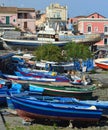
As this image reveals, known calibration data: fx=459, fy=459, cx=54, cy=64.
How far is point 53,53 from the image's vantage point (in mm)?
46531

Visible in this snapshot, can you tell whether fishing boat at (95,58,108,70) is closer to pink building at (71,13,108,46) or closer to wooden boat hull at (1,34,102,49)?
wooden boat hull at (1,34,102,49)

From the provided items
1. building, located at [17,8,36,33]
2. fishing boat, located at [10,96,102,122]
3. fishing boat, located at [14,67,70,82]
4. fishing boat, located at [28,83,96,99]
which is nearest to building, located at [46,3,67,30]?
building, located at [17,8,36,33]

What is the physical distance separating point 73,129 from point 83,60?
2816cm

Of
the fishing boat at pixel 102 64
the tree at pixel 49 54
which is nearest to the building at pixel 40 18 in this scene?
the fishing boat at pixel 102 64

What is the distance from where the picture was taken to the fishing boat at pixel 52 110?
21.0 meters

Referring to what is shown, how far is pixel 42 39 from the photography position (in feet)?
202

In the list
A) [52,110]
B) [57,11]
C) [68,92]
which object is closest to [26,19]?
[57,11]

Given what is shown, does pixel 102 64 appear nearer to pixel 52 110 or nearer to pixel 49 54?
pixel 49 54

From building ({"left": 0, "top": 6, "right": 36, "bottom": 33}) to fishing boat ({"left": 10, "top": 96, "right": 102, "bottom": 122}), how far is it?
55758 millimetres

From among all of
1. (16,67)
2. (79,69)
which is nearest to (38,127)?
(16,67)

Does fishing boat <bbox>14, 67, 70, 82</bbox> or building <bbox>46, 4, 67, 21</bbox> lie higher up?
building <bbox>46, 4, 67, 21</bbox>

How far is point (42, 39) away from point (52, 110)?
40.9 metres

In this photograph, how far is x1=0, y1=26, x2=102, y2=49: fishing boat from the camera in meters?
60.4

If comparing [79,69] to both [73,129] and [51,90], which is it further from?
[73,129]
